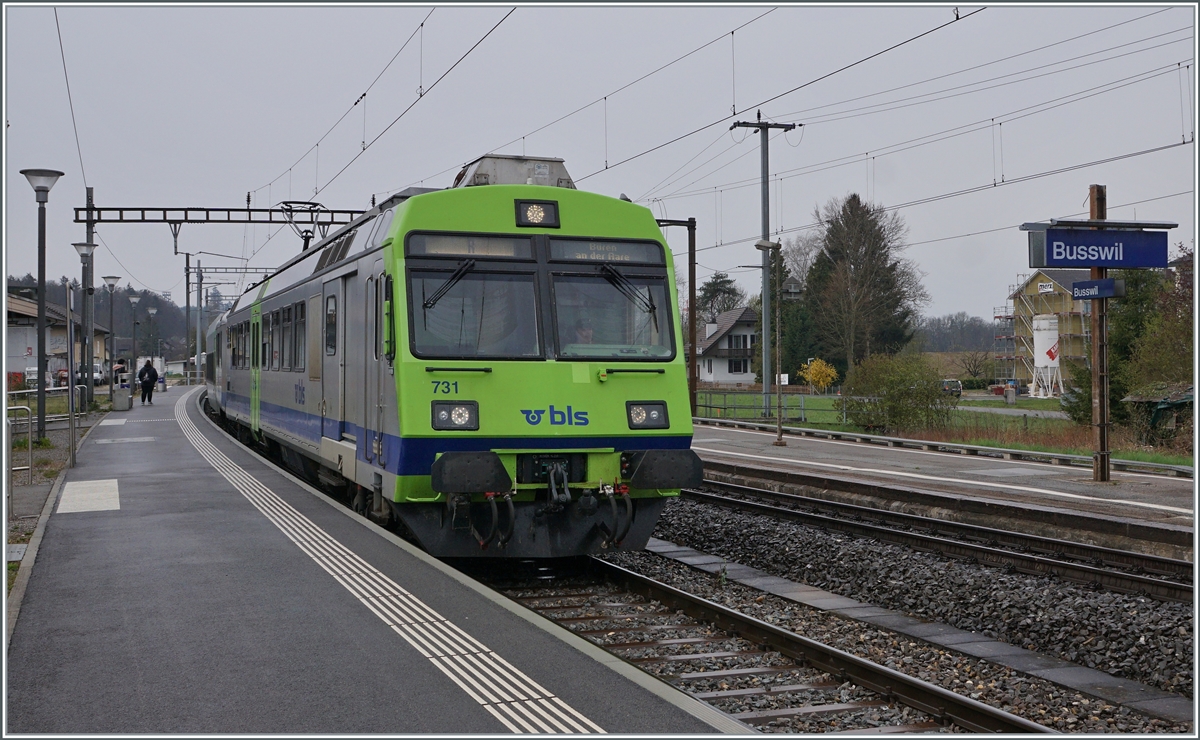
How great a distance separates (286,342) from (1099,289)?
40.1ft

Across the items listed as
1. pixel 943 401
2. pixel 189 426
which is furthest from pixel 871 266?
pixel 189 426

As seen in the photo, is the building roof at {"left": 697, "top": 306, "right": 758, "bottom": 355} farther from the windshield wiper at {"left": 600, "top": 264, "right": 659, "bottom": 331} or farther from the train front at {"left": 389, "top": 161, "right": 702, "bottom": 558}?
the train front at {"left": 389, "top": 161, "right": 702, "bottom": 558}

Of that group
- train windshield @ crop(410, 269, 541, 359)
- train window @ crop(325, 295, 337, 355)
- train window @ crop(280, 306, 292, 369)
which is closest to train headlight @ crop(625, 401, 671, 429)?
train windshield @ crop(410, 269, 541, 359)

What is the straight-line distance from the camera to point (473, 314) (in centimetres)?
945

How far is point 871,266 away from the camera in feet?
210

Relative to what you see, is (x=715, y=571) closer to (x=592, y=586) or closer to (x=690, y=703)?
(x=592, y=586)

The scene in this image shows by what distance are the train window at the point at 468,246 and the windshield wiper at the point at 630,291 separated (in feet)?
2.40

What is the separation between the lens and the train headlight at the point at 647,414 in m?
9.56

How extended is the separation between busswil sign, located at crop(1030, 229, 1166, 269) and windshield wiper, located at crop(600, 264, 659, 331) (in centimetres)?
842

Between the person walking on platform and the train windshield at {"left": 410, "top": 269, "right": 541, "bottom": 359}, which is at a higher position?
the train windshield at {"left": 410, "top": 269, "right": 541, "bottom": 359}

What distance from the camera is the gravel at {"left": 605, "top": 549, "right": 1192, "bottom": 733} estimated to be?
6.52m

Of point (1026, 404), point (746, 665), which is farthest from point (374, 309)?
point (1026, 404)

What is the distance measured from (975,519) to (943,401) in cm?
1747

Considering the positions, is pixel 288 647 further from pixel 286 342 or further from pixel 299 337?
pixel 286 342
